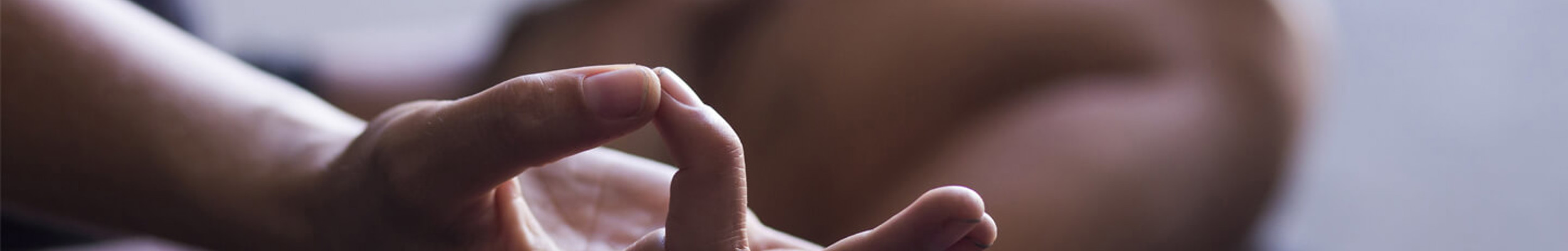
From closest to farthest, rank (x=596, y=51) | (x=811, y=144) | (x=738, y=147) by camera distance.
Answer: (x=738, y=147) < (x=811, y=144) < (x=596, y=51)

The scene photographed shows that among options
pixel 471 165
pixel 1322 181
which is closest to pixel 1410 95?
pixel 1322 181

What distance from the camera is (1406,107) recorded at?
0.41m

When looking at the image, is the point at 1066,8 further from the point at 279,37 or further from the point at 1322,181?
the point at 279,37

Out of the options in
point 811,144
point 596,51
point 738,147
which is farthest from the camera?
point 596,51

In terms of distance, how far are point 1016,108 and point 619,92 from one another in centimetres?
17

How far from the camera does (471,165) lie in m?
0.18

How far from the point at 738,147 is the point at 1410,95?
0.36 metres

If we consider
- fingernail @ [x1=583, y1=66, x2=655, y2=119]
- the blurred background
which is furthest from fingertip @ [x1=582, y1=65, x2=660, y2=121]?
the blurred background

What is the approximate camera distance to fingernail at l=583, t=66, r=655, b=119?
0.16 m

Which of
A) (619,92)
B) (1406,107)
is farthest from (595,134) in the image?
(1406,107)

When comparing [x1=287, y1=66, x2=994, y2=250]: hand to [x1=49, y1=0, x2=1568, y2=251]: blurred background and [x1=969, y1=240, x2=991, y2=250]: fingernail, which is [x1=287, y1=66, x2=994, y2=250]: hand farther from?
[x1=49, y1=0, x2=1568, y2=251]: blurred background

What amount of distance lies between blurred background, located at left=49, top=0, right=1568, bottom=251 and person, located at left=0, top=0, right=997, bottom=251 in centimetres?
13

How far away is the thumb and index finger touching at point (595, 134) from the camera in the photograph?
0.16 meters

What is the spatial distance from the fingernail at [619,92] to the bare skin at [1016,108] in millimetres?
65
